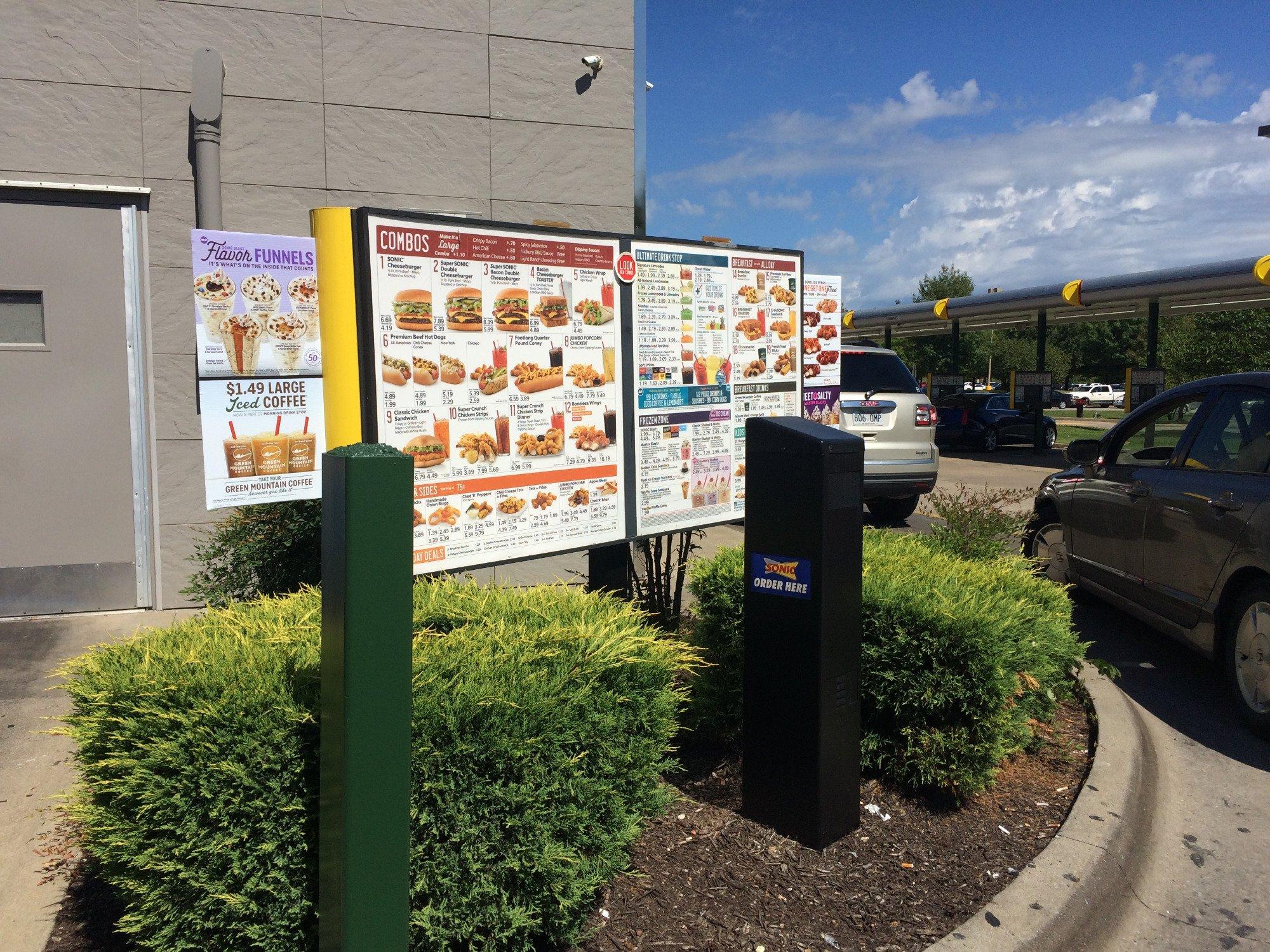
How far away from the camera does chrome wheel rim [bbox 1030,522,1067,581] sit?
Result: 7602mm

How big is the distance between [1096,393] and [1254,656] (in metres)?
76.2

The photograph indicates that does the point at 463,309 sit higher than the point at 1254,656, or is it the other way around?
the point at 463,309

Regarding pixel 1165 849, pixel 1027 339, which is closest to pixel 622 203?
pixel 1165 849

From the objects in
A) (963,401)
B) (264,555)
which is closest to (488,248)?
(264,555)

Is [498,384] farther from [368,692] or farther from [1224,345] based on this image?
[1224,345]

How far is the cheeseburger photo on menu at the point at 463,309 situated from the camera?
11.9ft

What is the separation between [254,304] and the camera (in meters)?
5.05

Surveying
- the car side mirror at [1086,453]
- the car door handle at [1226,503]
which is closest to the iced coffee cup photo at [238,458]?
the car door handle at [1226,503]

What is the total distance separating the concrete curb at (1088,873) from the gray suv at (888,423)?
6763 mm

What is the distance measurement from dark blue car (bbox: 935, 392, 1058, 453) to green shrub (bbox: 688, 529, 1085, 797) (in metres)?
23.8

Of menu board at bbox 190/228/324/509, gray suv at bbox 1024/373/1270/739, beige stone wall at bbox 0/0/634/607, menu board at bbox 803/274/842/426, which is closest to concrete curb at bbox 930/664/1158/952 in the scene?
gray suv at bbox 1024/373/1270/739

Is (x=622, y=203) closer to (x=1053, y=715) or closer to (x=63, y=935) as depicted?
(x=1053, y=715)

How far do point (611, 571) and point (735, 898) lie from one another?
5.71ft

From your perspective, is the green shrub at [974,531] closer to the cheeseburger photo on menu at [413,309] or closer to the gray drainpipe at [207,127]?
the cheeseburger photo on menu at [413,309]
